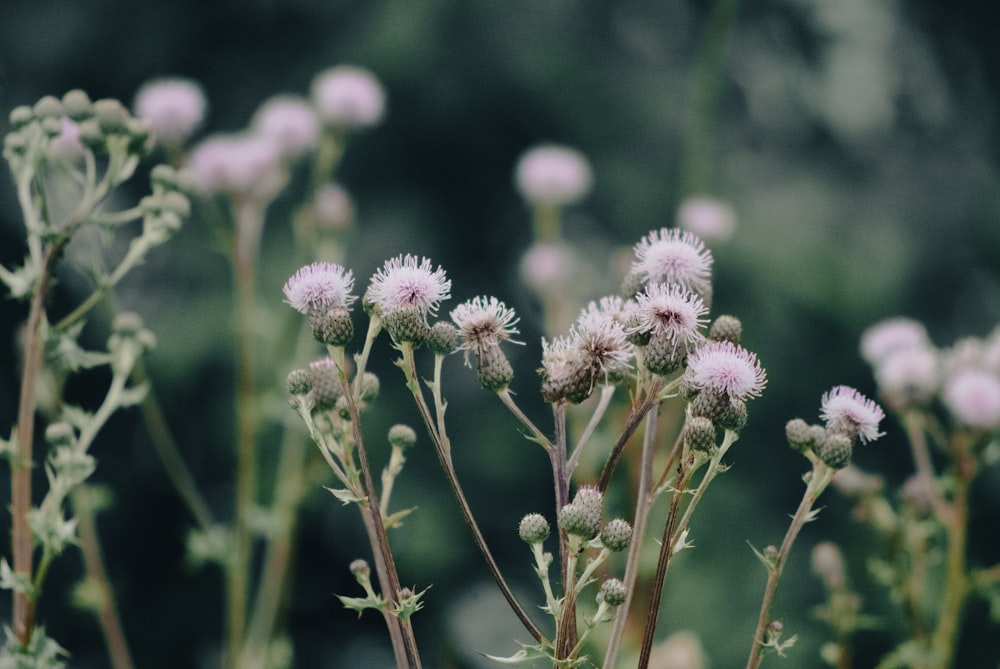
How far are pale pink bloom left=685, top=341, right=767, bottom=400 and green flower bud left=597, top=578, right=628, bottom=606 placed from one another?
0.21m

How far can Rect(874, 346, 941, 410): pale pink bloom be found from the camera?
6.33 feet

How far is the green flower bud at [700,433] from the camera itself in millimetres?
994

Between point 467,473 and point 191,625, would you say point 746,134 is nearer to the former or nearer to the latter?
point 467,473

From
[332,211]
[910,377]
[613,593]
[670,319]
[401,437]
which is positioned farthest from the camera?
[332,211]

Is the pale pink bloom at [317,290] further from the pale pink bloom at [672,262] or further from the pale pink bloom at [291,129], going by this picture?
the pale pink bloom at [291,129]

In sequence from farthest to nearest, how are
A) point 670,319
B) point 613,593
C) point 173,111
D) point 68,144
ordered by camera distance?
1. point 173,111
2. point 68,144
3. point 670,319
4. point 613,593

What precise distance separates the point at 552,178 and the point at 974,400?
6.22ft

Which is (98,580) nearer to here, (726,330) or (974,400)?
(726,330)

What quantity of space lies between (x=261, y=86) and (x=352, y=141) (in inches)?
21.3

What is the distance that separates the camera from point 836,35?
16.6 ft

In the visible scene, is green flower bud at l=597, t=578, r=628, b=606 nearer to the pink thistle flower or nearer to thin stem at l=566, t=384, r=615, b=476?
thin stem at l=566, t=384, r=615, b=476

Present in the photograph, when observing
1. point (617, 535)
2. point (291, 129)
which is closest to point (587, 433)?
point (617, 535)

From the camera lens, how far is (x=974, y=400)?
5.90 feet

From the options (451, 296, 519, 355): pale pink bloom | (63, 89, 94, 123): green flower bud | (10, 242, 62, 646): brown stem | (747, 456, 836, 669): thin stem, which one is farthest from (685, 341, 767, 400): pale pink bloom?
(63, 89, 94, 123): green flower bud
